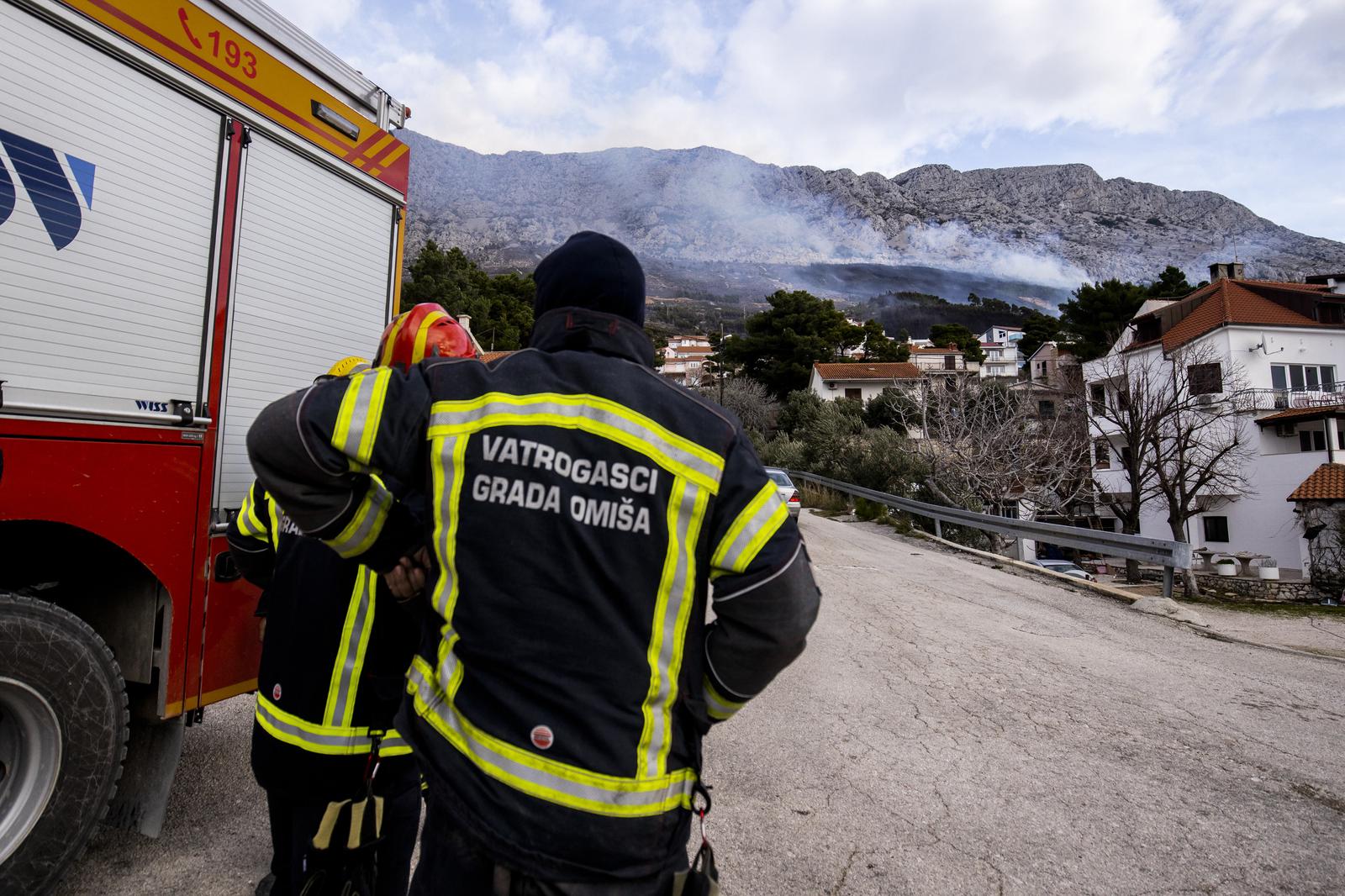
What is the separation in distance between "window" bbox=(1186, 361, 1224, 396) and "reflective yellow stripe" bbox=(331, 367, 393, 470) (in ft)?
103

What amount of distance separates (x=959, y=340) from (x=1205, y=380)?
2447 inches

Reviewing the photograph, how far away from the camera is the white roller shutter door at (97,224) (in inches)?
92.1

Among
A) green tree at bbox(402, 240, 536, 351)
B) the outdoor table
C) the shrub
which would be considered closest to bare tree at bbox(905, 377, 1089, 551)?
the shrub

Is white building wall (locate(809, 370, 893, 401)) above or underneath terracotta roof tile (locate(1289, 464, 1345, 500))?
above

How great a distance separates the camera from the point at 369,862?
2033mm

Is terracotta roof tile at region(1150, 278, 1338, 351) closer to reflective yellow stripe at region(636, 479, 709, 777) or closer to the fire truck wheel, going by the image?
reflective yellow stripe at region(636, 479, 709, 777)

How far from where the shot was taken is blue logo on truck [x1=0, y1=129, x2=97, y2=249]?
232 cm

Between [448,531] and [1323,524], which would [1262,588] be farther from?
[448,531]

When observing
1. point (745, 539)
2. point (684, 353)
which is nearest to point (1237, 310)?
point (745, 539)

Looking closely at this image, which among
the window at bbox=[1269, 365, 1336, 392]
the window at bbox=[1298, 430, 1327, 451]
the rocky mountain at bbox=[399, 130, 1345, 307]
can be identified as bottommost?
the window at bbox=[1298, 430, 1327, 451]

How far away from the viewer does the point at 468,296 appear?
36.4 metres

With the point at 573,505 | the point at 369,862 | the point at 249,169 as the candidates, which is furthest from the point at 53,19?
the point at 369,862

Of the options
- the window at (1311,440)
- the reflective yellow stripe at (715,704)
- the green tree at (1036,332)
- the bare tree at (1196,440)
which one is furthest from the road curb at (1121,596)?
the green tree at (1036,332)

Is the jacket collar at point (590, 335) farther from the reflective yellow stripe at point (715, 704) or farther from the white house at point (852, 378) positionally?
the white house at point (852, 378)
